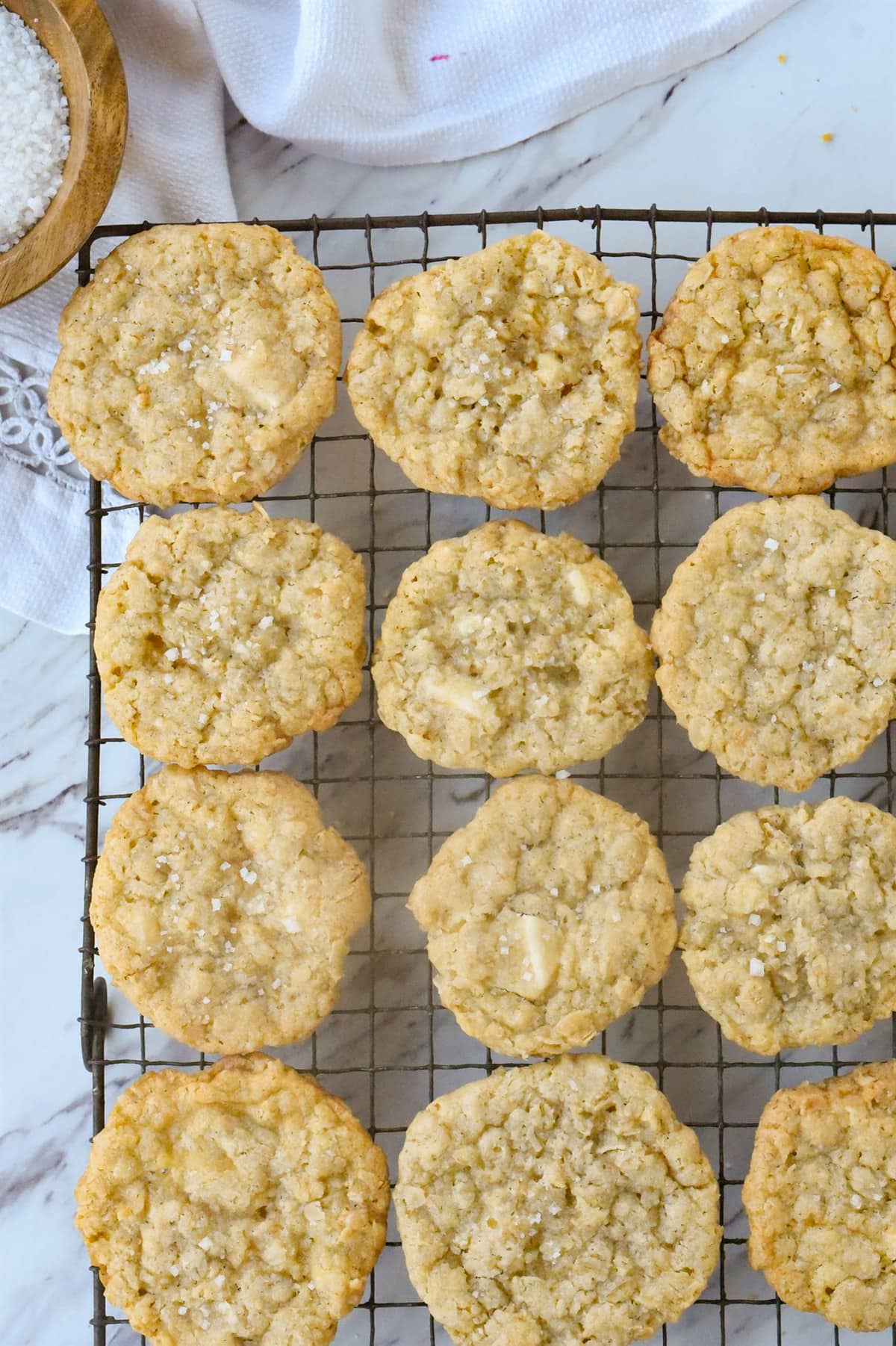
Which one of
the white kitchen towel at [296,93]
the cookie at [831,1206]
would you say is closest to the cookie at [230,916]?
the white kitchen towel at [296,93]

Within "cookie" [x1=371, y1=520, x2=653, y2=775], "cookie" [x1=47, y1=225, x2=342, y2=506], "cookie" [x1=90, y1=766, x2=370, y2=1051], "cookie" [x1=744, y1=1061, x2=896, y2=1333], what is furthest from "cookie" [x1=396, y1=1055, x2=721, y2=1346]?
"cookie" [x1=47, y1=225, x2=342, y2=506]

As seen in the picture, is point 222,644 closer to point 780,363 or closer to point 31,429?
point 31,429

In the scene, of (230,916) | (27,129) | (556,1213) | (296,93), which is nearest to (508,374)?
(296,93)

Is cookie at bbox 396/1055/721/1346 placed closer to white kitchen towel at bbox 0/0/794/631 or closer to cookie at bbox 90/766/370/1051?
cookie at bbox 90/766/370/1051

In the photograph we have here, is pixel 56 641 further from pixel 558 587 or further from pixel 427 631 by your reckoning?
pixel 558 587

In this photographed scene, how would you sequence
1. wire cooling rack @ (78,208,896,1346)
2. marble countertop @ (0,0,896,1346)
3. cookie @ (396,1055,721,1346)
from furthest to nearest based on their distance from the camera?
marble countertop @ (0,0,896,1346), wire cooling rack @ (78,208,896,1346), cookie @ (396,1055,721,1346)

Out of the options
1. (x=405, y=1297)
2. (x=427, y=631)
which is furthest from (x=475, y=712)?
(x=405, y=1297)

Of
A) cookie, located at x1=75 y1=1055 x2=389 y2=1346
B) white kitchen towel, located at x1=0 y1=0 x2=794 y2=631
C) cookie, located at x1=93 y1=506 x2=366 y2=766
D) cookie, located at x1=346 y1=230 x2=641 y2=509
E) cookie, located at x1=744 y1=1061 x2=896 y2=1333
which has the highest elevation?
white kitchen towel, located at x1=0 y1=0 x2=794 y2=631
